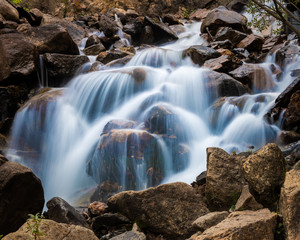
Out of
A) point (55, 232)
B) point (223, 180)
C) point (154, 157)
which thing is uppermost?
point (55, 232)

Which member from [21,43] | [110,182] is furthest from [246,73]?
[21,43]

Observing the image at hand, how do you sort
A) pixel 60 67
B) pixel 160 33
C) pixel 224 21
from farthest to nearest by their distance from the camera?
pixel 160 33 < pixel 224 21 < pixel 60 67

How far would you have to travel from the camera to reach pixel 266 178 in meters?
3.34

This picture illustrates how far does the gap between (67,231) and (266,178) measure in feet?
7.42

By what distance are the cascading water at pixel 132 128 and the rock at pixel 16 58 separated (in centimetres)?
134

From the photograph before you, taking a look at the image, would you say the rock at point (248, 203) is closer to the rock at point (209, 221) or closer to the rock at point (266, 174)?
the rock at point (266, 174)

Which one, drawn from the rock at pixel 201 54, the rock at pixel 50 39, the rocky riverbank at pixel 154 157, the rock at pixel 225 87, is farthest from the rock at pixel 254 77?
the rock at pixel 50 39

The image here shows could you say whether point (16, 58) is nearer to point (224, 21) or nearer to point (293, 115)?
point (293, 115)

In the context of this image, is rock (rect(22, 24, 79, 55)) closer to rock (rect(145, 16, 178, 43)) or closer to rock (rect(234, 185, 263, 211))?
rock (rect(145, 16, 178, 43))

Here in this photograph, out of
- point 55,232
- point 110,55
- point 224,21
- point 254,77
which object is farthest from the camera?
point 224,21

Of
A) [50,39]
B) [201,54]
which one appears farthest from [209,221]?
[50,39]

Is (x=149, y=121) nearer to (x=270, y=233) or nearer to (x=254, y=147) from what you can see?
(x=254, y=147)

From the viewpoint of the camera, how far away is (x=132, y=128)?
309 inches

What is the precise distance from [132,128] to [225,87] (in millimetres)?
4065
